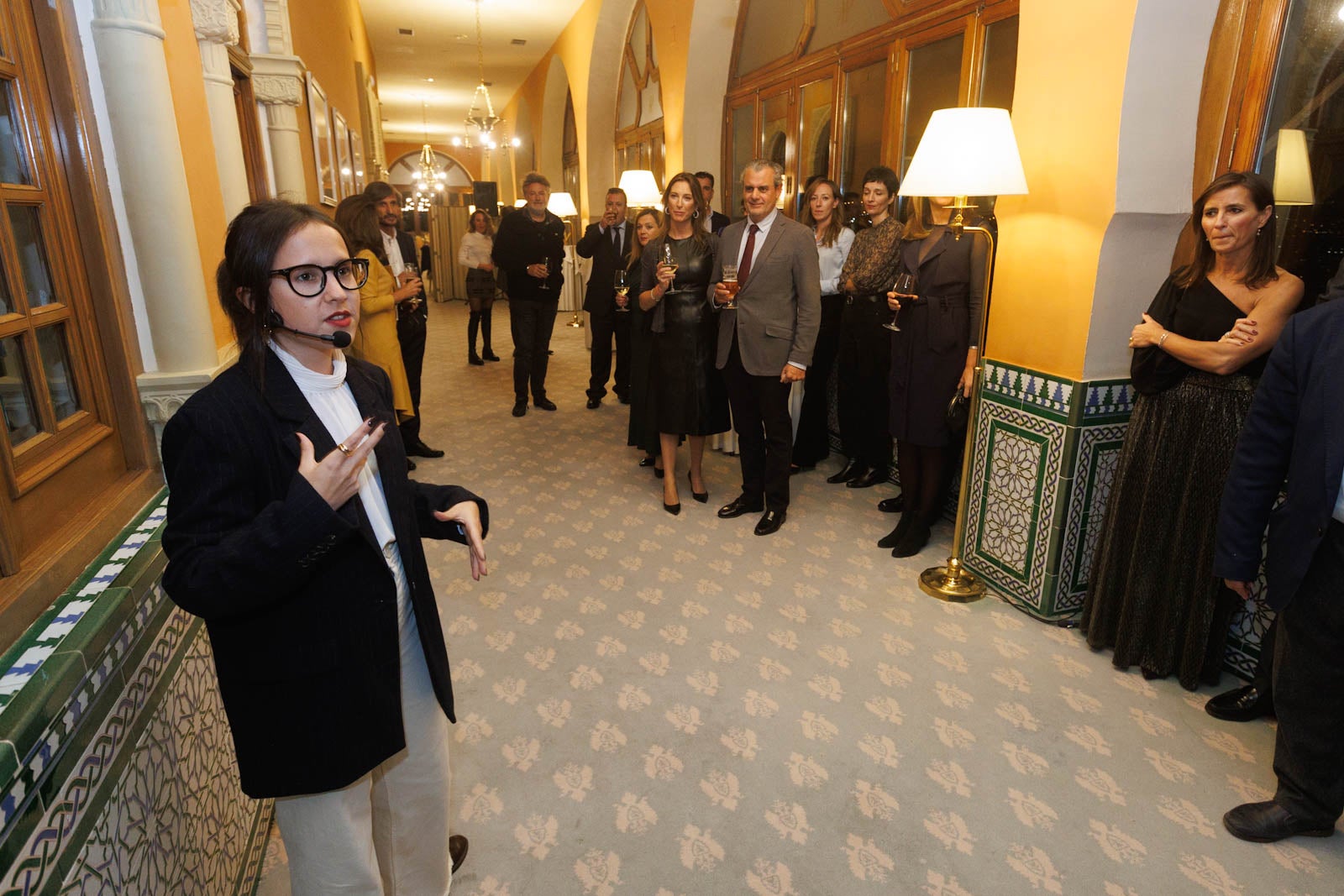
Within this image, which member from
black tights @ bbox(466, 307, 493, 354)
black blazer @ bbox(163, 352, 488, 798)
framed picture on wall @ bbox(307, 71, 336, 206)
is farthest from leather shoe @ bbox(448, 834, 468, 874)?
black tights @ bbox(466, 307, 493, 354)

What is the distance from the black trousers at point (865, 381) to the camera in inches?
164

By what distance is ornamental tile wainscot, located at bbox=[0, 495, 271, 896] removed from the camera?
37.9 inches

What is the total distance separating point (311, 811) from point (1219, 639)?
273cm

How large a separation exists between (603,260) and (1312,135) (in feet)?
14.7

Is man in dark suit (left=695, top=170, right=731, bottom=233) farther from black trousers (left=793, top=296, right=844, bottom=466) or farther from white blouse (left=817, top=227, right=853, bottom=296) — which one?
black trousers (left=793, top=296, right=844, bottom=466)

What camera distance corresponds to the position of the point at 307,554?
1.06 meters

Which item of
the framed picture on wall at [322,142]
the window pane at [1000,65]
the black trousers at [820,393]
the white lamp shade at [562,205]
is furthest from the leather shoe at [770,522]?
the white lamp shade at [562,205]

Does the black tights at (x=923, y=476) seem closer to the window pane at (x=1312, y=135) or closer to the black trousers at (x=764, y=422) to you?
the black trousers at (x=764, y=422)

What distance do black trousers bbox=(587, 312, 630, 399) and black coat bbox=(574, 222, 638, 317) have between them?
0.24ft

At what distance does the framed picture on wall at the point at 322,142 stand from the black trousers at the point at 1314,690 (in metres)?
5.62

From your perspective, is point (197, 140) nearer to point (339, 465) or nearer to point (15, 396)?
point (15, 396)

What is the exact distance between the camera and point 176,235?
6.27 feet

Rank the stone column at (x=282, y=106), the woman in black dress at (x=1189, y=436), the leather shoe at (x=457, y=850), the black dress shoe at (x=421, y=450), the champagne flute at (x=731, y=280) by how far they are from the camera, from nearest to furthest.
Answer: the leather shoe at (x=457, y=850) → the woman in black dress at (x=1189, y=436) → the champagne flute at (x=731, y=280) → the stone column at (x=282, y=106) → the black dress shoe at (x=421, y=450)

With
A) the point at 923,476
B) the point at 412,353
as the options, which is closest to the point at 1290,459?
the point at 923,476
